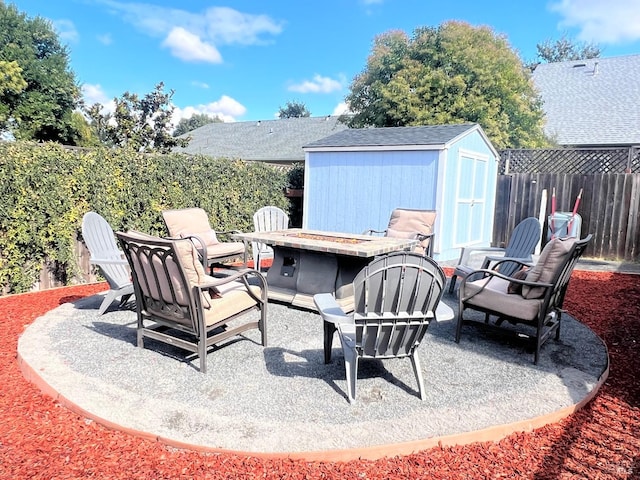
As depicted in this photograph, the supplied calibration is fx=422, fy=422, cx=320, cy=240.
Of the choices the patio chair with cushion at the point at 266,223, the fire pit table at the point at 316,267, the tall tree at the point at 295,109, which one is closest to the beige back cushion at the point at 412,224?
the fire pit table at the point at 316,267

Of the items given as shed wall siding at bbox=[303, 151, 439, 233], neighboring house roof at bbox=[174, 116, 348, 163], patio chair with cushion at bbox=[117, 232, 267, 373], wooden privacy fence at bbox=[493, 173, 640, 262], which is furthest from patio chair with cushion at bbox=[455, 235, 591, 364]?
neighboring house roof at bbox=[174, 116, 348, 163]

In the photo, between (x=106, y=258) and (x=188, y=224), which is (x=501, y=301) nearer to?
(x=106, y=258)

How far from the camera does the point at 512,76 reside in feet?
53.1

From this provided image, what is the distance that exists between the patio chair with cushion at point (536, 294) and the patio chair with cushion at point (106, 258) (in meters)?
3.18

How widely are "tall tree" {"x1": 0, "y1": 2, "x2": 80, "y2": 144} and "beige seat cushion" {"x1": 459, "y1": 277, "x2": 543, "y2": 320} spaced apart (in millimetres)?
20665

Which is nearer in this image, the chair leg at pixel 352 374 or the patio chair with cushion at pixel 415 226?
the chair leg at pixel 352 374

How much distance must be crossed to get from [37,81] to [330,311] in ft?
73.5

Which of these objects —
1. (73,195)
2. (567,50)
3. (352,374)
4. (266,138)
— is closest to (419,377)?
(352,374)

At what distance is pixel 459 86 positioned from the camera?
1538 centimetres

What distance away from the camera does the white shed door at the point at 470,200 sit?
337 inches

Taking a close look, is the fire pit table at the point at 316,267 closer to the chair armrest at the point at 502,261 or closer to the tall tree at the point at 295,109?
the chair armrest at the point at 502,261

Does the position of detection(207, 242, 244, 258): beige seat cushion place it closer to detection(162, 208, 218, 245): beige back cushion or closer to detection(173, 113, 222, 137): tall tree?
detection(162, 208, 218, 245): beige back cushion

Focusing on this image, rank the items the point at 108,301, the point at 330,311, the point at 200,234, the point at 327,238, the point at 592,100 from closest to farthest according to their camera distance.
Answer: the point at 330,311 < the point at 108,301 < the point at 327,238 < the point at 200,234 < the point at 592,100

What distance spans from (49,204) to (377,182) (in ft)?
18.7
